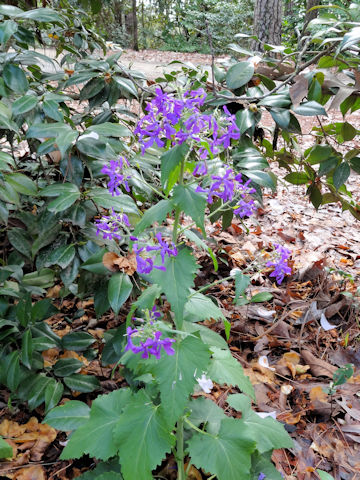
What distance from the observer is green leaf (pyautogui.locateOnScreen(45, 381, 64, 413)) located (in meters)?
1.42

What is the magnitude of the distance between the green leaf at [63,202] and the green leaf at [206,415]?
71 centimetres

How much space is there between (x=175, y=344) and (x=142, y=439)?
0.83 ft

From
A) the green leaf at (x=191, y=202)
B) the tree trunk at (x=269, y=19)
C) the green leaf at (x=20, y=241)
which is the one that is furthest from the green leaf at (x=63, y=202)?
the tree trunk at (x=269, y=19)

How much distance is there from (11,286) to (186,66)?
123 centimetres

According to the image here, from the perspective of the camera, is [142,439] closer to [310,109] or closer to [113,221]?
[113,221]

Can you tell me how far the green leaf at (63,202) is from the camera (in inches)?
46.8

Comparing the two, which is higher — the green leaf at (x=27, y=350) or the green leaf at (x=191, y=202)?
the green leaf at (x=191, y=202)

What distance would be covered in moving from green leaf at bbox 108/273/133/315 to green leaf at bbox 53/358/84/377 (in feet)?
1.55

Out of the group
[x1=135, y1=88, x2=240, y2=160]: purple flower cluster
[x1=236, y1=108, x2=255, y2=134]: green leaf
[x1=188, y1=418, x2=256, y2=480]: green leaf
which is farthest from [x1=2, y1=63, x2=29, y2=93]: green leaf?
[x1=188, y1=418, x2=256, y2=480]: green leaf

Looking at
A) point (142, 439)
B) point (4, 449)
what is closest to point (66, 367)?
point (4, 449)

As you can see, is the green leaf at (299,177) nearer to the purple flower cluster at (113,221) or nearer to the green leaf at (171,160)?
the purple flower cluster at (113,221)

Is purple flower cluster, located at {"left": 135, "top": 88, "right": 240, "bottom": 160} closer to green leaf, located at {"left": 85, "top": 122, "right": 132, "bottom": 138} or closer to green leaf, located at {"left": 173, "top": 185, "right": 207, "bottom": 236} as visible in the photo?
green leaf, located at {"left": 173, "top": 185, "right": 207, "bottom": 236}

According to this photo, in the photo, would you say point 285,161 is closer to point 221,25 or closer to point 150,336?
point 150,336

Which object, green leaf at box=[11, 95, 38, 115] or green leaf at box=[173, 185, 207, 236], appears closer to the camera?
green leaf at box=[173, 185, 207, 236]
